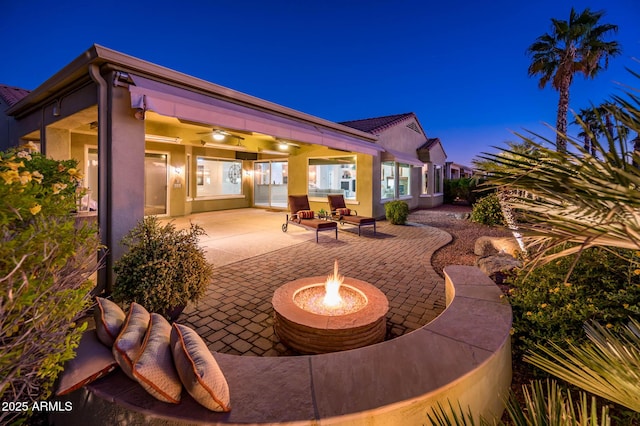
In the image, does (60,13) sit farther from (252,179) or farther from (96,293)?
(96,293)

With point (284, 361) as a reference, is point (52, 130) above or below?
above

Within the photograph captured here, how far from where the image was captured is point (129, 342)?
1.84 metres

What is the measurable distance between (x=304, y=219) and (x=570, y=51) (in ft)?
46.1

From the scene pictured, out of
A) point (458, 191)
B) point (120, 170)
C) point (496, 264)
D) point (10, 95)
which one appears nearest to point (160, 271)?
point (120, 170)

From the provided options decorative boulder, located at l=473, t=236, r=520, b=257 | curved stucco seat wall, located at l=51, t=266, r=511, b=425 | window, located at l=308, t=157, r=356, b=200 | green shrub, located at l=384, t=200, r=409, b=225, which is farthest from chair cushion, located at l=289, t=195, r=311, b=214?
curved stucco seat wall, located at l=51, t=266, r=511, b=425

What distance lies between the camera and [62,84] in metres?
5.72

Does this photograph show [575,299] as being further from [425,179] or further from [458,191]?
[458,191]

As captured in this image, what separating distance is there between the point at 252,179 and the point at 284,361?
15.1 metres

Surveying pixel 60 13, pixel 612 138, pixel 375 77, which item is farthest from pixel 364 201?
pixel 60 13

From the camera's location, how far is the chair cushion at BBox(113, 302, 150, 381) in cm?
177

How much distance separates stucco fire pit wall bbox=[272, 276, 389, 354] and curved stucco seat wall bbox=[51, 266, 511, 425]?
515mm

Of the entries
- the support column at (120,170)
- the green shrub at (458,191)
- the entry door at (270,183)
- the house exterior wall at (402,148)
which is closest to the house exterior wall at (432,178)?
the house exterior wall at (402,148)

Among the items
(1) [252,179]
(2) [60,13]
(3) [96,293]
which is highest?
(2) [60,13]

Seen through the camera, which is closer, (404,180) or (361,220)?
(361,220)
